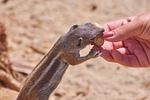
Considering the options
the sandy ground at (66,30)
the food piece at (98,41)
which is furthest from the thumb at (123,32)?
the sandy ground at (66,30)

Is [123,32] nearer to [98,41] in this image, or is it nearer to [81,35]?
[98,41]

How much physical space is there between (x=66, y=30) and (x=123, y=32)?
1775mm

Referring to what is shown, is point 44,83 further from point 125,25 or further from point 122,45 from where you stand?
point 122,45

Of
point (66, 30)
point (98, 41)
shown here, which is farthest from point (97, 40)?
point (66, 30)

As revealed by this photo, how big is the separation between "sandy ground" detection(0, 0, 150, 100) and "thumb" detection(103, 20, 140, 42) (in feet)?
2.37

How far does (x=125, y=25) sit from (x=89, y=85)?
117cm

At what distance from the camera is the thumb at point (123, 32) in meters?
1.89

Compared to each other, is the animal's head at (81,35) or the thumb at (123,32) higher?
A: the animal's head at (81,35)

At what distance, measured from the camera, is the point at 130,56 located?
214 centimetres

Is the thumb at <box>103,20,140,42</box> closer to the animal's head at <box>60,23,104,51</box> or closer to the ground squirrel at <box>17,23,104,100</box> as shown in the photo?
the animal's head at <box>60,23,104,51</box>

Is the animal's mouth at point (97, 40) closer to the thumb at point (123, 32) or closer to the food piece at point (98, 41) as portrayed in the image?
the food piece at point (98, 41)

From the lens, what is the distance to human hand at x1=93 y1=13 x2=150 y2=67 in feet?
6.32

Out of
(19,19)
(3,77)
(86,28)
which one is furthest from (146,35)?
(19,19)

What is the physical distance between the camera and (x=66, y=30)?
3.68 meters
